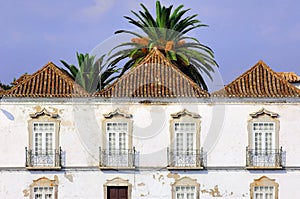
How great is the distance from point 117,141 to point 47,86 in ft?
14.0

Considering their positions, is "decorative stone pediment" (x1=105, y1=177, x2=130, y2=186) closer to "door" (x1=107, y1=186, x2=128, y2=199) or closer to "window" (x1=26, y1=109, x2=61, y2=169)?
"door" (x1=107, y1=186, x2=128, y2=199)

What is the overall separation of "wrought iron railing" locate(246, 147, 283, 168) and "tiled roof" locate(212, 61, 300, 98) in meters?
2.63

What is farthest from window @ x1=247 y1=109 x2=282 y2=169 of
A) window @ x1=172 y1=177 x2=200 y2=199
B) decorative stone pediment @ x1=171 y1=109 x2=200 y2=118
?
window @ x1=172 y1=177 x2=200 y2=199

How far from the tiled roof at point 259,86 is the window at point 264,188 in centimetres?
397

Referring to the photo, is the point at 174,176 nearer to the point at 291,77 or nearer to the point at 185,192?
the point at 185,192

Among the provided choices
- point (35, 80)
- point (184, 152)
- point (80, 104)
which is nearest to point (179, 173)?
point (184, 152)

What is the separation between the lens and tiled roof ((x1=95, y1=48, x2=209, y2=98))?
32.0m

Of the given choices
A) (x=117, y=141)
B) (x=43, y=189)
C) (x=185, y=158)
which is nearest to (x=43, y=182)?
(x=43, y=189)

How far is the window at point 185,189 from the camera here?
31.7 m

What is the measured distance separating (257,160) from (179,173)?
3713mm

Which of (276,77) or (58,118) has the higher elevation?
(276,77)

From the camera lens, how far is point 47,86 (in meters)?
32.4

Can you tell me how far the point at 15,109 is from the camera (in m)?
31.7

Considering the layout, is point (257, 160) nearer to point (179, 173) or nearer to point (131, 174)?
point (179, 173)
